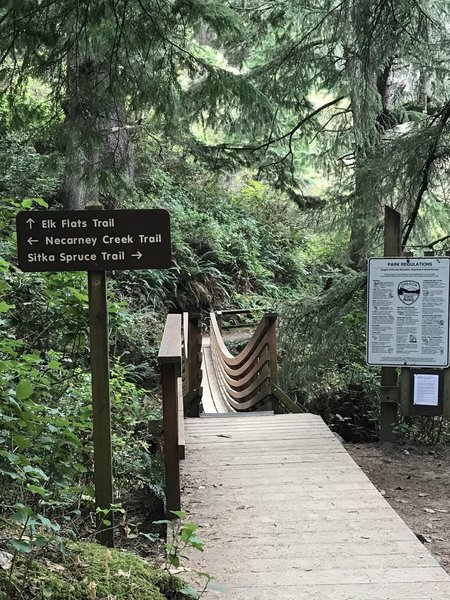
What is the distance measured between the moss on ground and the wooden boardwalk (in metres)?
0.52

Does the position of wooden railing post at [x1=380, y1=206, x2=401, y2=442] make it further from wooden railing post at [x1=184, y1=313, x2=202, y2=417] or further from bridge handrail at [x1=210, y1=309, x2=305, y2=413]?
wooden railing post at [x1=184, y1=313, x2=202, y2=417]

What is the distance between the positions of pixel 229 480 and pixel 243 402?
15.4 feet

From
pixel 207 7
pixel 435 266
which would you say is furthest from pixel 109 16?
pixel 435 266

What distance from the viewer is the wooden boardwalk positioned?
2.96m

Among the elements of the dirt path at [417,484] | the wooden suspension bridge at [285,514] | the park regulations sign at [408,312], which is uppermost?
the park regulations sign at [408,312]

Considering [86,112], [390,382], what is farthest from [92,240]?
[390,382]

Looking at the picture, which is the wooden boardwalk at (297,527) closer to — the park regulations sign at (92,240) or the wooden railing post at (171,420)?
the wooden railing post at (171,420)

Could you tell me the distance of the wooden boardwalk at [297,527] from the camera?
9.72 feet

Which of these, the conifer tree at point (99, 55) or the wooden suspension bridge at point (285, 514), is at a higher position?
the conifer tree at point (99, 55)

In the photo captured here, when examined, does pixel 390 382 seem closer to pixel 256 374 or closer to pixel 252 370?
pixel 256 374

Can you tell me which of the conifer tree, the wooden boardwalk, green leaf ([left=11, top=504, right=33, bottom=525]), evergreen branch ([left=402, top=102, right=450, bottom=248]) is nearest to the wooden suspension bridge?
the wooden boardwalk

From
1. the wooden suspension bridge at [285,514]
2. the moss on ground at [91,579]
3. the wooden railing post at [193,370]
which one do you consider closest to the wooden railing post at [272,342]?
the wooden railing post at [193,370]

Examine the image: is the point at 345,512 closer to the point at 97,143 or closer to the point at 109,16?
the point at 97,143

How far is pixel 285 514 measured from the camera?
12.7 feet
